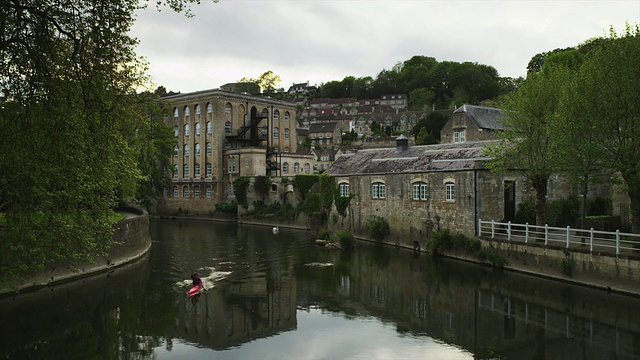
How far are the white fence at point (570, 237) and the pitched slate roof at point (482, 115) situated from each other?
1833 cm

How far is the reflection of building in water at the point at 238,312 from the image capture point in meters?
14.0

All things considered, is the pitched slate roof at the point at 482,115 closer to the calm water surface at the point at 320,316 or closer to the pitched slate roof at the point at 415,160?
the pitched slate roof at the point at 415,160

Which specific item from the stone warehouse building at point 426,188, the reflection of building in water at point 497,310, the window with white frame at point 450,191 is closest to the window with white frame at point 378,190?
the stone warehouse building at point 426,188

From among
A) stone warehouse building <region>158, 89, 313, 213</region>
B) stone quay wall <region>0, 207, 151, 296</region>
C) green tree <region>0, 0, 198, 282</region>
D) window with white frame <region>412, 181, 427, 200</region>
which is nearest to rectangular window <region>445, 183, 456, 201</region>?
window with white frame <region>412, 181, 427, 200</region>

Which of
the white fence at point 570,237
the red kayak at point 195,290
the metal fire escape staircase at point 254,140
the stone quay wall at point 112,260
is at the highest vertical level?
the metal fire escape staircase at point 254,140

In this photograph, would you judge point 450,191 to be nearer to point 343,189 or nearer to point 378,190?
point 378,190

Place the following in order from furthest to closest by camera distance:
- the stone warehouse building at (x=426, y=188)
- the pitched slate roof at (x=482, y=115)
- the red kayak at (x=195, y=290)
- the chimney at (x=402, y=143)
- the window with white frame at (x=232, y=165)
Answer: the window with white frame at (x=232, y=165) → the pitched slate roof at (x=482, y=115) → the chimney at (x=402, y=143) → the stone warehouse building at (x=426, y=188) → the red kayak at (x=195, y=290)

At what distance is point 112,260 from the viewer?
2216 cm

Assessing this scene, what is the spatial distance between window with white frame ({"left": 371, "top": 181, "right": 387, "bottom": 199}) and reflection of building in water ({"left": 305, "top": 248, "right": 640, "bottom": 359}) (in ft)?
25.7

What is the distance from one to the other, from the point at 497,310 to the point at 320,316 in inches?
233

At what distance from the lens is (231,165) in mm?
50094

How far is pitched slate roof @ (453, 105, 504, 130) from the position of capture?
3972 centimetres

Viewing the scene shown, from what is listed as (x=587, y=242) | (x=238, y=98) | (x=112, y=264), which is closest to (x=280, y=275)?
(x=112, y=264)

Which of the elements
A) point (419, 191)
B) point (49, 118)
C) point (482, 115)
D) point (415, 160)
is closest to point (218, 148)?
point (482, 115)
